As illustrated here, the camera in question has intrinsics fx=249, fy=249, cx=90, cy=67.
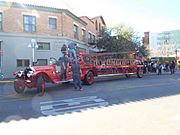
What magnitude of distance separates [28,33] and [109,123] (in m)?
21.0

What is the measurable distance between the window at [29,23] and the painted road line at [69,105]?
17.5 meters

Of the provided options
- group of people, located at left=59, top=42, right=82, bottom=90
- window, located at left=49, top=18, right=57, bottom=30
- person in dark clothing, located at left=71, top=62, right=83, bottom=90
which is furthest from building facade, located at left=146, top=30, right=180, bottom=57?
person in dark clothing, located at left=71, top=62, right=83, bottom=90

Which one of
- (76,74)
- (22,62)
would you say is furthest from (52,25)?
(76,74)

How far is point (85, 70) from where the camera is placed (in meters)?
15.1

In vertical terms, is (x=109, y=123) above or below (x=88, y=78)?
below

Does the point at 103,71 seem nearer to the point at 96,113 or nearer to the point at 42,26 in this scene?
the point at 96,113

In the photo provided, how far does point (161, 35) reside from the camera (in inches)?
4476

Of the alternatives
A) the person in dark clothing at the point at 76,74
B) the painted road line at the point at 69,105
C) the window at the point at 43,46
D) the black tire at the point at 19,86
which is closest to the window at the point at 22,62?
the window at the point at 43,46

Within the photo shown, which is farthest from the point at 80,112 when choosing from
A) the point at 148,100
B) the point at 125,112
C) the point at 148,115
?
the point at 148,100

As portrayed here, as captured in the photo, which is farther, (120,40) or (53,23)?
(120,40)

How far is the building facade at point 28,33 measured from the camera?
24.4m

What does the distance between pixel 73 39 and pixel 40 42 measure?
15.9 feet

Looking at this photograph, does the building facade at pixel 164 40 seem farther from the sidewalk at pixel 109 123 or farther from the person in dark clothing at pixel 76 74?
the sidewalk at pixel 109 123

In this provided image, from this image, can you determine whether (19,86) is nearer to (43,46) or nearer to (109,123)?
(109,123)
